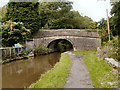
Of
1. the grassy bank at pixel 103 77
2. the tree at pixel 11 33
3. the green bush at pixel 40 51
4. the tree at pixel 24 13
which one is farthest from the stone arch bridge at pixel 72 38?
the grassy bank at pixel 103 77

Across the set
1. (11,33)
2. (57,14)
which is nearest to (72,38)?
(57,14)

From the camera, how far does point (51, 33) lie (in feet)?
59.7

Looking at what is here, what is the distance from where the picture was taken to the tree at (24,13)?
1627 cm

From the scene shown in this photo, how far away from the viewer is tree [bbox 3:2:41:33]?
640 inches

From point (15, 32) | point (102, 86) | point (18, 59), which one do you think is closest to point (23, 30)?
point (15, 32)

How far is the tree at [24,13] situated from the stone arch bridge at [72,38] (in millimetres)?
1909

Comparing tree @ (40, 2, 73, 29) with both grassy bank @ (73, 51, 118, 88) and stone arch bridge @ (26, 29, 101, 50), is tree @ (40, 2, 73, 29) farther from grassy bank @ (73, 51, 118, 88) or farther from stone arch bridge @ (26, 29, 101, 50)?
grassy bank @ (73, 51, 118, 88)

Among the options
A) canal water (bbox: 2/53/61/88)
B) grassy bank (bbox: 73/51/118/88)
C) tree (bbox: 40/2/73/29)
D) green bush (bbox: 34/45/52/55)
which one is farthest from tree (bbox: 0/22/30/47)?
tree (bbox: 40/2/73/29)

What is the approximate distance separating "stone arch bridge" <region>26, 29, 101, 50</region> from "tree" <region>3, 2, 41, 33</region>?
6.26ft

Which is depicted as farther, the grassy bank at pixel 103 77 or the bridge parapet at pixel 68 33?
the bridge parapet at pixel 68 33

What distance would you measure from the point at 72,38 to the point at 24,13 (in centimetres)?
760

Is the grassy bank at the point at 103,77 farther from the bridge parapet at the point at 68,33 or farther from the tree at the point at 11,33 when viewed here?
the bridge parapet at the point at 68,33

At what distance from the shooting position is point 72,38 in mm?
17828

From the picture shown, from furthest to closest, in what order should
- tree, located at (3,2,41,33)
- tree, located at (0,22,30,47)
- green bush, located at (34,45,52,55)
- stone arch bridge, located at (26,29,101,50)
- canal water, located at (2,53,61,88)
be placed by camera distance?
stone arch bridge, located at (26,29,101,50)
green bush, located at (34,45,52,55)
tree, located at (3,2,41,33)
tree, located at (0,22,30,47)
canal water, located at (2,53,61,88)
